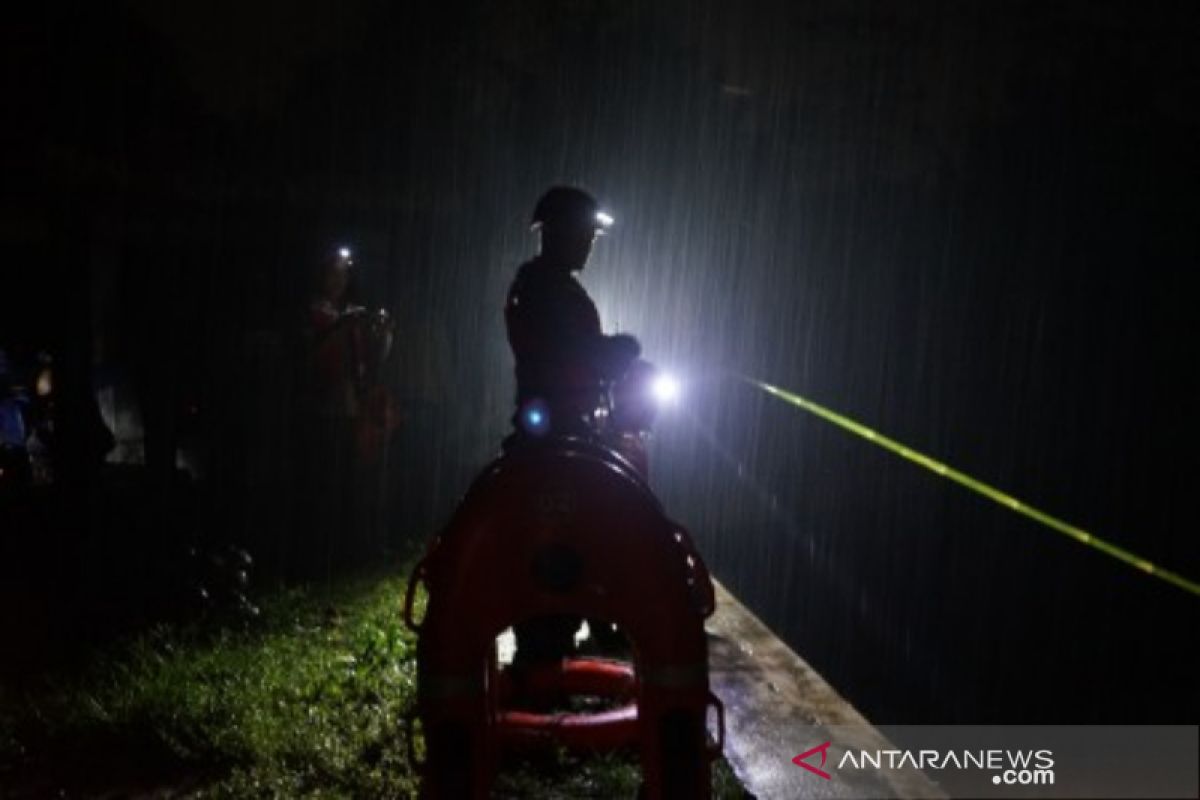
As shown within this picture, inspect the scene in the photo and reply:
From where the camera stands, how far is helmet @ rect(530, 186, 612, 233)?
445 centimetres

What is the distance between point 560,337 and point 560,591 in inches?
58.5

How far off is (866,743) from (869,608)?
18.7 ft

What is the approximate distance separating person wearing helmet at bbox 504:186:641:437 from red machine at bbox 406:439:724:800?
106 centimetres

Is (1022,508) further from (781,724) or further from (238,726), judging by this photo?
(238,726)

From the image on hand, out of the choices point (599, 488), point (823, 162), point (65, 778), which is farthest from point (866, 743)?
point (823, 162)

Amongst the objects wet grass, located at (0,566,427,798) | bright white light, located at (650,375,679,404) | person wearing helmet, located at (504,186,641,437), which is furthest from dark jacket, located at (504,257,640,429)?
wet grass, located at (0,566,427,798)

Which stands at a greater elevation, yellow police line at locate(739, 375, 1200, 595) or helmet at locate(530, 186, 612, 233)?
helmet at locate(530, 186, 612, 233)

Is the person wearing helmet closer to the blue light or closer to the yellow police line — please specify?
the blue light

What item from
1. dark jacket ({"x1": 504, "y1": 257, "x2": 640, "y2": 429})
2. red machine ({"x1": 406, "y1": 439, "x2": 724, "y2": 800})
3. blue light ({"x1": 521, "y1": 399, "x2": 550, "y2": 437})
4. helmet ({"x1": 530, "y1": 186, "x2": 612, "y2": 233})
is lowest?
red machine ({"x1": 406, "y1": 439, "x2": 724, "y2": 800})

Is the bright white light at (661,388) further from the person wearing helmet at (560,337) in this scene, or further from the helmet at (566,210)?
A: the helmet at (566,210)

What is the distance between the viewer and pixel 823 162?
20.8m

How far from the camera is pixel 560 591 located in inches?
125

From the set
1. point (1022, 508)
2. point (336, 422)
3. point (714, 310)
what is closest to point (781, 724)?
point (1022, 508)

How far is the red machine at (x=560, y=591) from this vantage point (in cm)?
315
